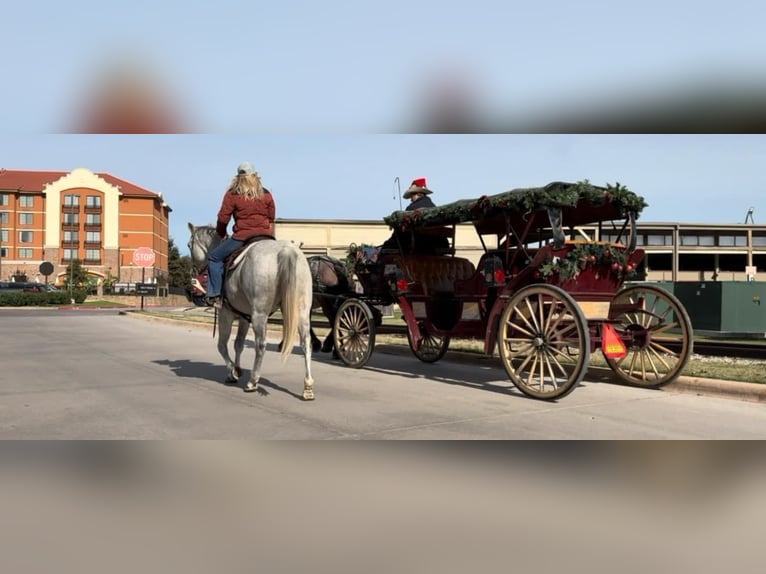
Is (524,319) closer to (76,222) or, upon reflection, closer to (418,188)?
(418,188)

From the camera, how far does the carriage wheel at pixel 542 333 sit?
6.61 meters

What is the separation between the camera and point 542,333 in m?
7.05

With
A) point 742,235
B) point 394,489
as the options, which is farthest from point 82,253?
point 394,489

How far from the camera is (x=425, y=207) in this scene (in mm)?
9195

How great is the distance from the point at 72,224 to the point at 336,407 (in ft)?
306

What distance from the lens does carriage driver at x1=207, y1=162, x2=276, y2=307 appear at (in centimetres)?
743

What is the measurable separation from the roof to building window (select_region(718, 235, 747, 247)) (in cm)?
7486

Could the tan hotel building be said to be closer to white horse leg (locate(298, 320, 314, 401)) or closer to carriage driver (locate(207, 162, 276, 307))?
carriage driver (locate(207, 162, 276, 307))

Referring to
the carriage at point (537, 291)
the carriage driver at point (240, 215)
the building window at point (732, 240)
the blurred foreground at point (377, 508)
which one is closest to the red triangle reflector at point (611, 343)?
the carriage at point (537, 291)

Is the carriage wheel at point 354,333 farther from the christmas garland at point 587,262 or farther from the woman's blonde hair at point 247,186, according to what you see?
the christmas garland at point 587,262

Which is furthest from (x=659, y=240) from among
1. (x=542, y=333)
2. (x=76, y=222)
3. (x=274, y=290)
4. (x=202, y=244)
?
(x=76, y=222)

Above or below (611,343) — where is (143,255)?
above

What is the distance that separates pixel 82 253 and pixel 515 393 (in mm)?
92810

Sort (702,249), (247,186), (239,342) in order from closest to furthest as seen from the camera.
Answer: (247,186), (239,342), (702,249)
